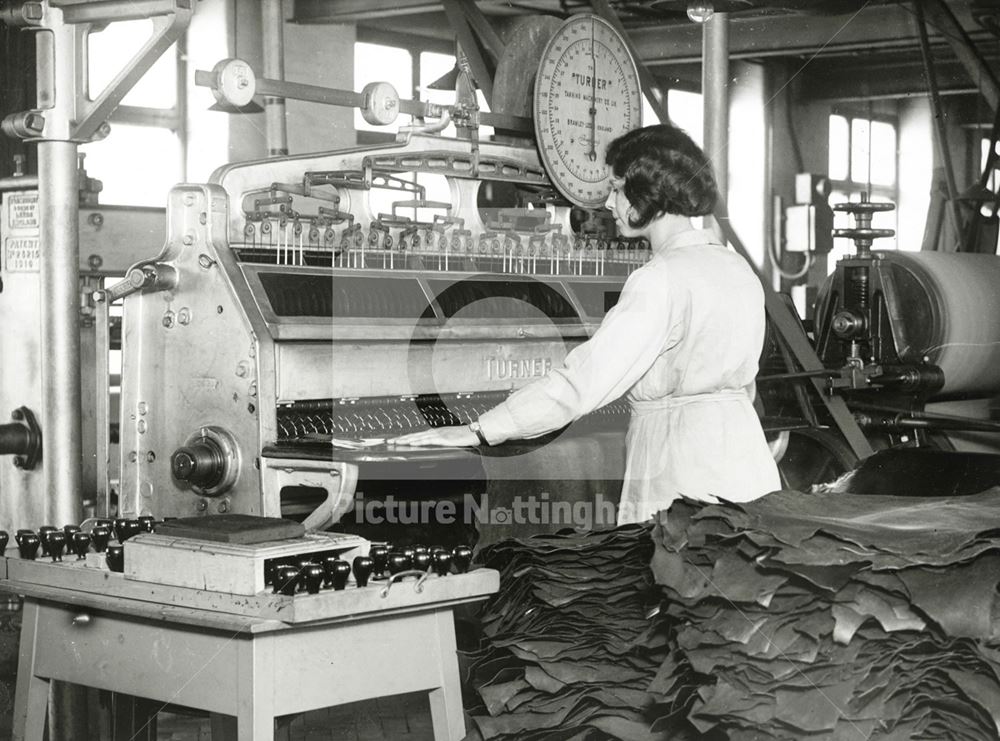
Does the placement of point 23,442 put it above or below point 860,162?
below

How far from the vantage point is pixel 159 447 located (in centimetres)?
319

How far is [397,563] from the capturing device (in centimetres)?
212

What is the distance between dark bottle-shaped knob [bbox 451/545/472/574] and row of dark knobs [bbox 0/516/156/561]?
610 millimetres

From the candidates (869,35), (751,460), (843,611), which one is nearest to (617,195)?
(751,460)

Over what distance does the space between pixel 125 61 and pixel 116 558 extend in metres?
5.86

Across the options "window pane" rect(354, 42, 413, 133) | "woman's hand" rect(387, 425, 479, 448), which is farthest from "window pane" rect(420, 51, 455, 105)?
"woman's hand" rect(387, 425, 479, 448)

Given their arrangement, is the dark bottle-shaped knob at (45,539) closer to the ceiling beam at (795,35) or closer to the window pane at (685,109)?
the ceiling beam at (795,35)

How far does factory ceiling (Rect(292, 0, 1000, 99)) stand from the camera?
7496 mm

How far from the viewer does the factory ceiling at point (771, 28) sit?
750 cm

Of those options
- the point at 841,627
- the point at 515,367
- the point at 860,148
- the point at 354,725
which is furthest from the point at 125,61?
the point at 860,148

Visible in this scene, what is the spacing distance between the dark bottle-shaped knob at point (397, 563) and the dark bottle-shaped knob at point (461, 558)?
93 millimetres

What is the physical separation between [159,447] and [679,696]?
75.6 inches

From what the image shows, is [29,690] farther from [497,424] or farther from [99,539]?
[497,424]

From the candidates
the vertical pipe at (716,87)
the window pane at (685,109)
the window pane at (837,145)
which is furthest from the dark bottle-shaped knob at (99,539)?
the window pane at (837,145)
